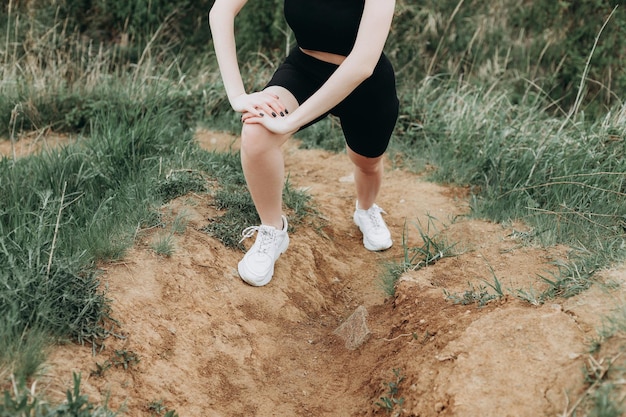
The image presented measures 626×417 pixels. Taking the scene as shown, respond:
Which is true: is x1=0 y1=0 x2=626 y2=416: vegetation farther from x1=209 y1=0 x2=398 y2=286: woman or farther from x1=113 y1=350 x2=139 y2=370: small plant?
x1=209 y1=0 x2=398 y2=286: woman

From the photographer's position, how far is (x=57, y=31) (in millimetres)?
5996

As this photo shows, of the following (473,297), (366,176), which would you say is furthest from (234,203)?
(473,297)

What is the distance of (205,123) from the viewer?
520cm

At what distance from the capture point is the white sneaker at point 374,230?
12.6 ft

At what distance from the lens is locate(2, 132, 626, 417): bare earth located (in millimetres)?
2400

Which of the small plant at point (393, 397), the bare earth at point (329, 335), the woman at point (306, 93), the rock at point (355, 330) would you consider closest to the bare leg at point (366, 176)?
the woman at point (306, 93)

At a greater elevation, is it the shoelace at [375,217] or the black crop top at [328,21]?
the black crop top at [328,21]

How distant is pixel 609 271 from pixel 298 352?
1374mm

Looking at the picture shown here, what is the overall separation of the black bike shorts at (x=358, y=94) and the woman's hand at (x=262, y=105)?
14 centimetres

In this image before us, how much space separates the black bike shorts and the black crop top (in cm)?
12

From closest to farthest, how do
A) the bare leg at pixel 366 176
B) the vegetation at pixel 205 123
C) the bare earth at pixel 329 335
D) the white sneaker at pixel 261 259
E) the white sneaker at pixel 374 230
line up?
the bare earth at pixel 329 335 < the vegetation at pixel 205 123 < the white sneaker at pixel 261 259 < the bare leg at pixel 366 176 < the white sneaker at pixel 374 230

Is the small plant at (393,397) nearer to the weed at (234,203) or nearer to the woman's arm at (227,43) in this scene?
the weed at (234,203)

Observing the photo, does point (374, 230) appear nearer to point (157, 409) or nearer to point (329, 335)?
point (329, 335)

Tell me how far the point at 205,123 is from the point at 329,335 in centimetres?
255
